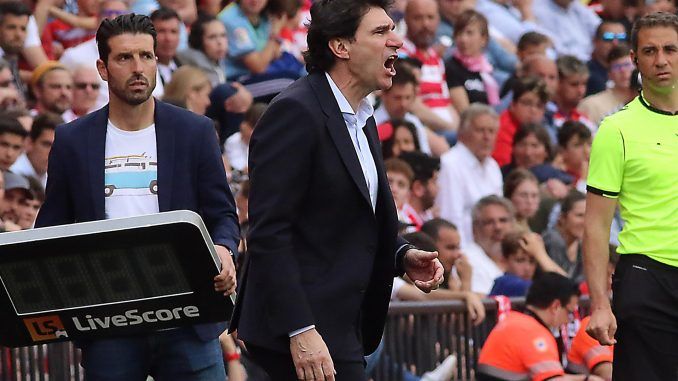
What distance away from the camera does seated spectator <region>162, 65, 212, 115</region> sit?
38.6 feet

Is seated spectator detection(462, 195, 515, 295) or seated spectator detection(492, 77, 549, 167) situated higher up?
seated spectator detection(492, 77, 549, 167)

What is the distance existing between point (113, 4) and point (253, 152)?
26.0ft

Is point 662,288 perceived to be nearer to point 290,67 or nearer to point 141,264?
point 141,264

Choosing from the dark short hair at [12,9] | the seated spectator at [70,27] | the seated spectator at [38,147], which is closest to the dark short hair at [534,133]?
the seated spectator at [70,27]

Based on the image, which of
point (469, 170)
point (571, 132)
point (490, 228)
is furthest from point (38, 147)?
point (571, 132)

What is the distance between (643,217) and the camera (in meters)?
7.27

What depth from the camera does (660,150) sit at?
7.26 metres

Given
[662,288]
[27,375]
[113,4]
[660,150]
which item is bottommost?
[27,375]

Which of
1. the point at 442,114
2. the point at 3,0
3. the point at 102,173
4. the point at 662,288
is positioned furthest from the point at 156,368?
the point at 442,114

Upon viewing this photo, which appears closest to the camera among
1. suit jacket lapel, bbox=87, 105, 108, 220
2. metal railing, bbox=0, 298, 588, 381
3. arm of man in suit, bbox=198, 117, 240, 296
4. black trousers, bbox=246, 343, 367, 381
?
black trousers, bbox=246, 343, 367, 381

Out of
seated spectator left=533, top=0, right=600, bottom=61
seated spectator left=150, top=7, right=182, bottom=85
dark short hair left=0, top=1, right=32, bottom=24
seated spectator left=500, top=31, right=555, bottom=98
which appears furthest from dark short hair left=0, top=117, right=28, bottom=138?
seated spectator left=533, top=0, right=600, bottom=61

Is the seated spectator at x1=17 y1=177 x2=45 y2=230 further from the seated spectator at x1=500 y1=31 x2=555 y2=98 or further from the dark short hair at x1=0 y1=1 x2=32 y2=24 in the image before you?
the seated spectator at x1=500 y1=31 x2=555 y2=98

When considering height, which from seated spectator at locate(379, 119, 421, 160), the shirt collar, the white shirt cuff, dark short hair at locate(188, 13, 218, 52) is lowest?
the white shirt cuff

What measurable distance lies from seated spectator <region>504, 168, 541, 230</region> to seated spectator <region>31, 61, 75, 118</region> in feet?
12.8
